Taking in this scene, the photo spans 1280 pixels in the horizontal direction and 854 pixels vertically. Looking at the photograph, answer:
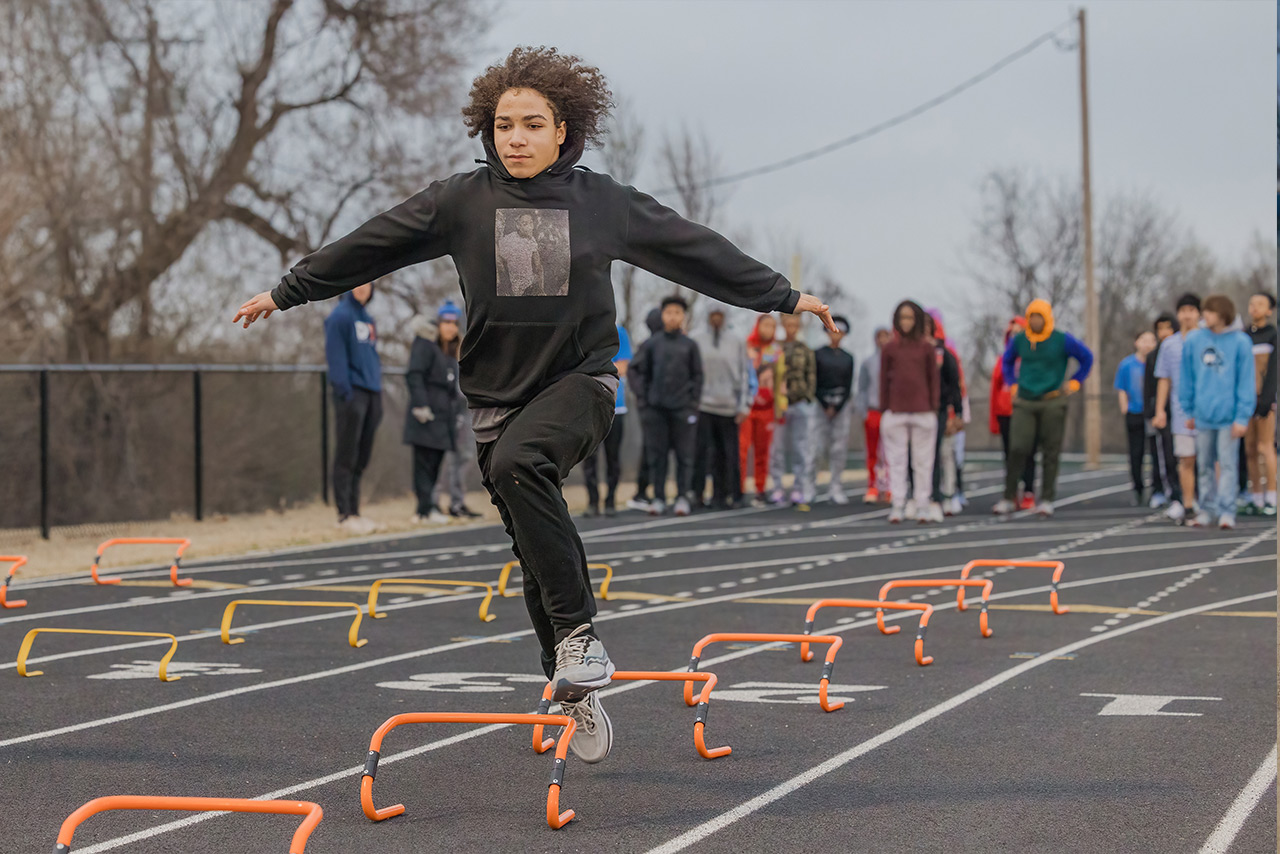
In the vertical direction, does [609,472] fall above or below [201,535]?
above

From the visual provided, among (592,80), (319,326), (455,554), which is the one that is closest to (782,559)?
(455,554)

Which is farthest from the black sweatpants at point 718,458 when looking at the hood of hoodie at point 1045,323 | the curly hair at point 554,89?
the curly hair at point 554,89

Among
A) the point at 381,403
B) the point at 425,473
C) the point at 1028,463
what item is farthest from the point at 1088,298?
the point at 381,403

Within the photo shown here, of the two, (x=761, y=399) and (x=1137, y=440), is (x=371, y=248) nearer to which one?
(x=761, y=399)

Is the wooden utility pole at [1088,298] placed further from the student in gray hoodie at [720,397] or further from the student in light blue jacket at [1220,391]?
the student in light blue jacket at [1220,391]

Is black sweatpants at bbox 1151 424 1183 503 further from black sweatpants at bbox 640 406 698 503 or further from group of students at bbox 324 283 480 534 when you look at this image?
group of students at bbox 324 283 480 534

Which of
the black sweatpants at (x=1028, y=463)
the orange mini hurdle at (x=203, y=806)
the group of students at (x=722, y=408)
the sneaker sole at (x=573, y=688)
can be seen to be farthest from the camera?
the black sweatpants at (x=1028, y=463)

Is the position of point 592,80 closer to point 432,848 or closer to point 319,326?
point 432,848

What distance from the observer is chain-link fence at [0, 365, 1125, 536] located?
45.7ft

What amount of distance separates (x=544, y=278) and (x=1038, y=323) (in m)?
11.0

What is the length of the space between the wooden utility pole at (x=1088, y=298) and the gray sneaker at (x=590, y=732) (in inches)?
987

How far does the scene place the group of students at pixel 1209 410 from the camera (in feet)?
43.3

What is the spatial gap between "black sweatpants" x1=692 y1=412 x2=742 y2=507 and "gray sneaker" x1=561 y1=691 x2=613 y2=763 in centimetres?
1164

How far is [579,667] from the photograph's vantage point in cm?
445
